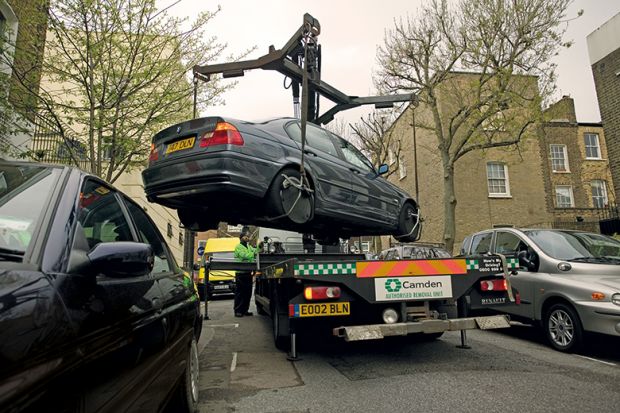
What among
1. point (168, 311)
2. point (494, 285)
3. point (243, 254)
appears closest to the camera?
point (168, 311)

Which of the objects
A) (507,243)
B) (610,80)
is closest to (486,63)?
(610,80)

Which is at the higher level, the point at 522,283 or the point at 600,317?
the point at 522,283

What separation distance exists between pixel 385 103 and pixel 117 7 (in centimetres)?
496

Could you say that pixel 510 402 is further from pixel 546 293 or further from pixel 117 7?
pixel 117 7

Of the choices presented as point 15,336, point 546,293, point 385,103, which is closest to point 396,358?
point 546,293

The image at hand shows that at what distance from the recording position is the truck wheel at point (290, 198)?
4341mm

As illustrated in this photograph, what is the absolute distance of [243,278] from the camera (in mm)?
8555

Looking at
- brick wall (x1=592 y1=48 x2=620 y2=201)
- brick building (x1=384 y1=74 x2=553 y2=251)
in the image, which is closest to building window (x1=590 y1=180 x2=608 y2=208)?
brick building (x1=384 y1=74 x2=553 y2=251)

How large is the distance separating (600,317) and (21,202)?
5482mm

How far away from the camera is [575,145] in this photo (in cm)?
2505

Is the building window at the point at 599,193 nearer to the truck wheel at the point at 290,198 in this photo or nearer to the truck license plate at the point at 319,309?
the truck wheel at the point at 290,198

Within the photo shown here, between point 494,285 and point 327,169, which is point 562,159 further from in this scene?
point 327,169

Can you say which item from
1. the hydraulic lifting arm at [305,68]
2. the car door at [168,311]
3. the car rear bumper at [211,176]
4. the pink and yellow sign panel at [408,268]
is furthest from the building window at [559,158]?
the car door at [168,311]

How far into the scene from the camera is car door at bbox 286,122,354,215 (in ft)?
16.1
